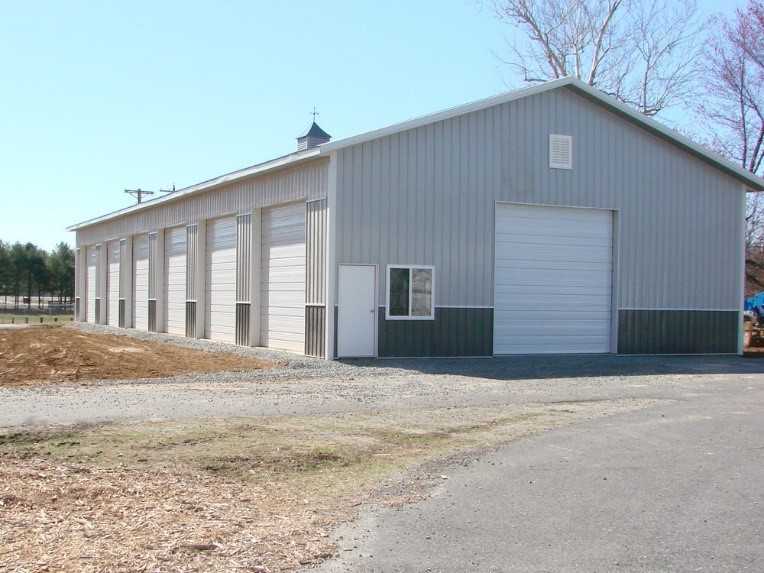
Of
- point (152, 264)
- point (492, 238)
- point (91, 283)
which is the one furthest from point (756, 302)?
point (91, 283)

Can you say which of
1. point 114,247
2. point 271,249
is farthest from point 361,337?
point 114,247

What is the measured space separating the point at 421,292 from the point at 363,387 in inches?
211

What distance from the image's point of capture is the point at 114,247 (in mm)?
36938

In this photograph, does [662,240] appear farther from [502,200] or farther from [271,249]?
[271,249]

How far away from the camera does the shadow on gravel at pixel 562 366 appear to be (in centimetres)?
1772

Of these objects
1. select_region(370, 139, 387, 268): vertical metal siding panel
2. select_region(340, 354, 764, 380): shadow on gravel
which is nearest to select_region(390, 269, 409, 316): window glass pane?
select_region(370, 139, 387, 268): vertical metal siding panel

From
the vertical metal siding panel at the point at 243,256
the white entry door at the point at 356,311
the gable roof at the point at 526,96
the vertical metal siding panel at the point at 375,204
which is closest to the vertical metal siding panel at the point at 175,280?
the gable roof at the point at 526,96

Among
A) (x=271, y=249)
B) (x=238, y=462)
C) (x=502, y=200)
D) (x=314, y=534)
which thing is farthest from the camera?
(x=271, y=249)

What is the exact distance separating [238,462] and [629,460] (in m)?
3.84

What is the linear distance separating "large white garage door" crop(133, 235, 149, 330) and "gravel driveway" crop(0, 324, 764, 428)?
1203 centimetres

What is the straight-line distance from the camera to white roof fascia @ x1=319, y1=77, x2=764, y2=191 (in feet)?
62.5

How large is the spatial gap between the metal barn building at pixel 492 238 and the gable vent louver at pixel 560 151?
0.13ft

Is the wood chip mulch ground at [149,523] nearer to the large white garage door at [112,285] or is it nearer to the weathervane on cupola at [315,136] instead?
the weathervane on cupola at [315,136]

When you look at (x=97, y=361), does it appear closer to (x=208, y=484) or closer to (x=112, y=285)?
(x=208, y=484)
